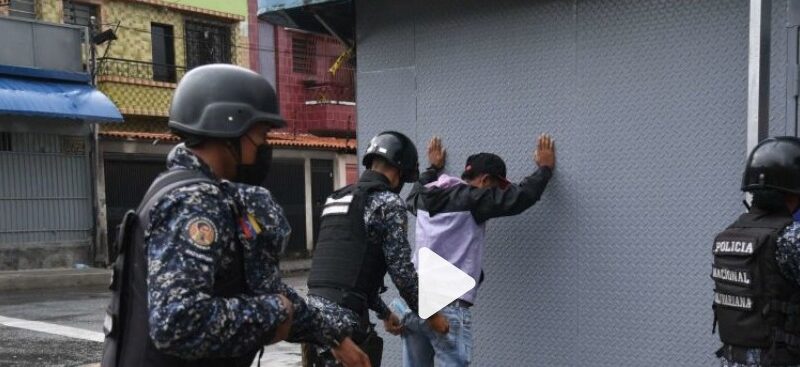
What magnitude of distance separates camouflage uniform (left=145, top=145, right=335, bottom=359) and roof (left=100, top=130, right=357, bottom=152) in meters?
15.6

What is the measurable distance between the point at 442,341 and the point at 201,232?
242cm

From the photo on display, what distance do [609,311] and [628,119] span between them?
1.10 metres

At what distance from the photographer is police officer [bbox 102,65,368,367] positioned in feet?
6.48

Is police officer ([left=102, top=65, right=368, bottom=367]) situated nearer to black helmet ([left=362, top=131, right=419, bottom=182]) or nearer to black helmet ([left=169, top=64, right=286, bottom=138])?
black helmet ([left=169, top=64, right=286, bottom=138])

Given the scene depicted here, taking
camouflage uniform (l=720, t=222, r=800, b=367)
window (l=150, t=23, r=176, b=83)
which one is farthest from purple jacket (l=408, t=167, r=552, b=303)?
window (l=150, t=23, r=176, b=83)

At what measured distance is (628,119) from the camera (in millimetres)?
4430

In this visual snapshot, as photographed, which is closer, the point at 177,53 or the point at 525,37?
the point at 525,37

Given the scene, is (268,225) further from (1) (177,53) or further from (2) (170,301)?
(1) (177,53)

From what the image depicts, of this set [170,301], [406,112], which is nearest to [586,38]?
[406,112]

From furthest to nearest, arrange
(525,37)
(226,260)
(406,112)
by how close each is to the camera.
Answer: (406,112)
(525,37)
(226,260)

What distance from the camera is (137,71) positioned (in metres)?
18.7

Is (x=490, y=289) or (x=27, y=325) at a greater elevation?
(x=490, y=289)

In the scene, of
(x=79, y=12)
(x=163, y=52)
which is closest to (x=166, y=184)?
(x=79, y=12)

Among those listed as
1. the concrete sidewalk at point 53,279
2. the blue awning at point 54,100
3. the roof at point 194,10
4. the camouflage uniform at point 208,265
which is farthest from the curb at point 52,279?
the camouflage uniform at point 208,265
